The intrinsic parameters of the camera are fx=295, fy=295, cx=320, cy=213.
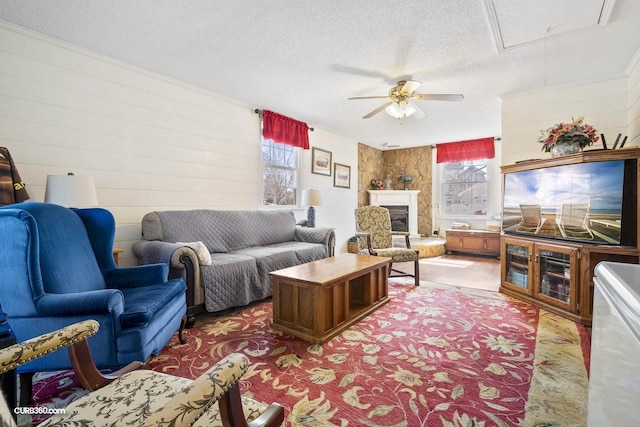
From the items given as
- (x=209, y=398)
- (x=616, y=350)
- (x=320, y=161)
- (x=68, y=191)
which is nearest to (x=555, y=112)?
(x=320, y=161)

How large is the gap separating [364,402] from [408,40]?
2733mm

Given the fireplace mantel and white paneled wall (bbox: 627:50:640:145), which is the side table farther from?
the fireplace mantel

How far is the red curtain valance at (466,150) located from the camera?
612 centimetres

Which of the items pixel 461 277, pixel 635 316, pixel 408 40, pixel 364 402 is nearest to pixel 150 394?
pixel 364 402

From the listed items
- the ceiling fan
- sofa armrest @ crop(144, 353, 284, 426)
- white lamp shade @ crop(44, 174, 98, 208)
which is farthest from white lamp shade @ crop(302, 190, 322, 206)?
sofa armrest @ crop(144, 353, 284, 426)

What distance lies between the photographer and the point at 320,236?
4.24 m

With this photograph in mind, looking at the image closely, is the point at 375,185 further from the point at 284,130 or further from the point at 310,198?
the point at 284,130

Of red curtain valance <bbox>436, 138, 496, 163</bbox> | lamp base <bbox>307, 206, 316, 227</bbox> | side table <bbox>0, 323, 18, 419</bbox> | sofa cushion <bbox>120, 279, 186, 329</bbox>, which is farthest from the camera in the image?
red curtain valance <bbox>436, 138, 496, 163</bbox>

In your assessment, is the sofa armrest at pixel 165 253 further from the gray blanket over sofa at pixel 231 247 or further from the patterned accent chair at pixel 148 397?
the patterned accent chair at pixel 148 397

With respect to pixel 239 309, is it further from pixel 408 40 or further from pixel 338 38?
pixel 408 40

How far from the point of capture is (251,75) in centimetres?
329

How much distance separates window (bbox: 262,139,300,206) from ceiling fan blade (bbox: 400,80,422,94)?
221 cm

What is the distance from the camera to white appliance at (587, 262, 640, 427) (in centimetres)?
58

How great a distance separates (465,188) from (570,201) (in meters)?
4.12
